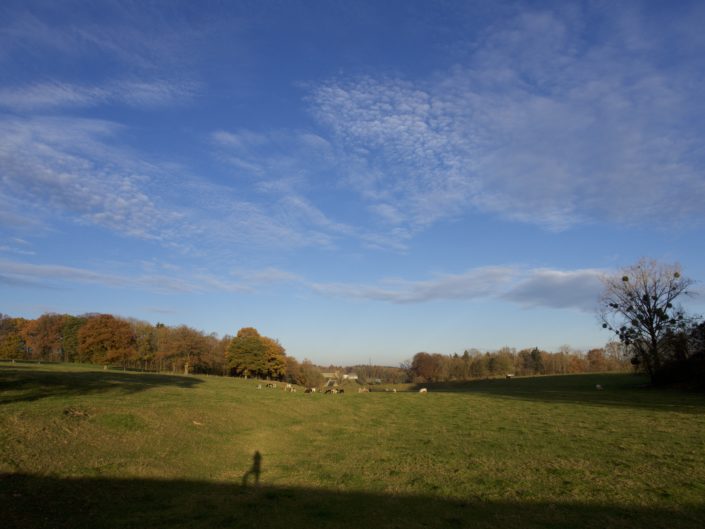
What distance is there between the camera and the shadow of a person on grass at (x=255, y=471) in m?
12.4

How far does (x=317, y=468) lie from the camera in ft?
45.2

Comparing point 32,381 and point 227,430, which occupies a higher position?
point 32,381

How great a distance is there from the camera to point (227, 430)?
1803 centimetres

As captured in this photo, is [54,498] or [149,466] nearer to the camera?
[54,498]

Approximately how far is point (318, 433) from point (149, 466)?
32.0ft

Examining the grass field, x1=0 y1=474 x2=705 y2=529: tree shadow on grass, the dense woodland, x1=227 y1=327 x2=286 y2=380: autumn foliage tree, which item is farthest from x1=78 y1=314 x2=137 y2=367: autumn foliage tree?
x1=0 y1=474 x2=705 y2=529: tree shadow on grass

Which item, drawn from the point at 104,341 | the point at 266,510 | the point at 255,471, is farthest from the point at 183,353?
the point at 266,510

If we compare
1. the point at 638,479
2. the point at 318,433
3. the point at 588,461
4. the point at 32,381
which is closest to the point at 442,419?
the point at 318,433

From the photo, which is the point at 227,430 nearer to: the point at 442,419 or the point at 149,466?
the point at 149,466

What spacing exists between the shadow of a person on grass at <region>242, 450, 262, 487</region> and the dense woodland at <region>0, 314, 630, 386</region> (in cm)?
4551

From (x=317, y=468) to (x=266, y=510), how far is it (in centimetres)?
427

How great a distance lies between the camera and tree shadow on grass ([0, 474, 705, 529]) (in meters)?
8.23

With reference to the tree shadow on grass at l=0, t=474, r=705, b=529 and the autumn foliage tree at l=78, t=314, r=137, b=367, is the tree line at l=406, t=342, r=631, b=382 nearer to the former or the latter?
the autumn foliage tree at l=78, t=314, r=137, b=367

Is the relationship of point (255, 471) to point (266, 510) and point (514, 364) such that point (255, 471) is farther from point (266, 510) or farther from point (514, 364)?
point (514, 364)
